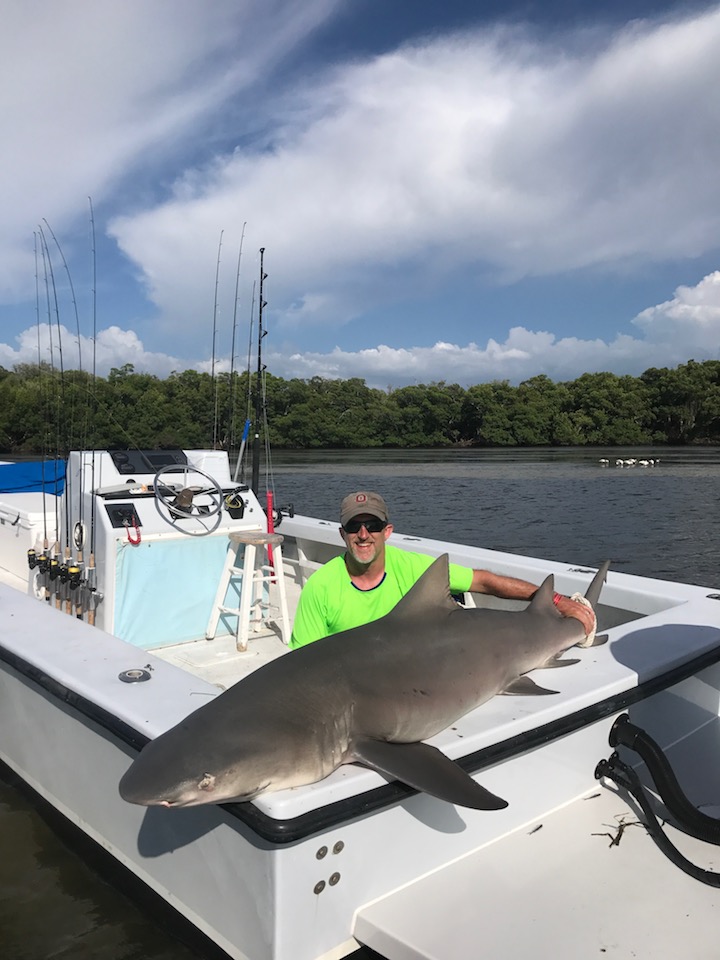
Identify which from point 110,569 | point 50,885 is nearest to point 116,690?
point 50,885

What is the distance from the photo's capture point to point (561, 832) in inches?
104

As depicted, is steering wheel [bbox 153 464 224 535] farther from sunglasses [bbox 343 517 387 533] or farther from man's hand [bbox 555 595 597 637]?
man's hand [bbox 555 595 597 637]

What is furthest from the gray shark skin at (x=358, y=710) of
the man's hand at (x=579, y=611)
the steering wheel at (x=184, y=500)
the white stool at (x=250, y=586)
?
the steering wheel at (x=184, y=500)

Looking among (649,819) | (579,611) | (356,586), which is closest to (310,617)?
(356,586)

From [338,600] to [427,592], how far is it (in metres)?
0.66

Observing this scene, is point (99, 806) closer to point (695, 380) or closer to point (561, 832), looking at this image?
point (561, 832)

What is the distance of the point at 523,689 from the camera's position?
2592 millimetres

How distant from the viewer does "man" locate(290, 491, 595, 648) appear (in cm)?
298

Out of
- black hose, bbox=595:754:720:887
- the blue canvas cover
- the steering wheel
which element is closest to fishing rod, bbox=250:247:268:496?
the steering wheel

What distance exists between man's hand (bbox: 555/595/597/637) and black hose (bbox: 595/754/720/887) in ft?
1.62

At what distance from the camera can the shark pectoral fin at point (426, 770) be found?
6.23 ft

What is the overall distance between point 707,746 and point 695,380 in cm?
6886

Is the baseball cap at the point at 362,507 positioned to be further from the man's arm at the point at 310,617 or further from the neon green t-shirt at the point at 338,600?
the man's arm at the point at 310,617

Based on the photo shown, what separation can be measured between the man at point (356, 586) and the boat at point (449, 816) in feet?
1.51
